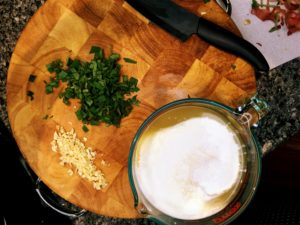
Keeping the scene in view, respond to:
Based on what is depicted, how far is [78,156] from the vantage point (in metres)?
0.92

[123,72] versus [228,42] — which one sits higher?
[228,42]

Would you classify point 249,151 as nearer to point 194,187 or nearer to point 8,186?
point 194,187

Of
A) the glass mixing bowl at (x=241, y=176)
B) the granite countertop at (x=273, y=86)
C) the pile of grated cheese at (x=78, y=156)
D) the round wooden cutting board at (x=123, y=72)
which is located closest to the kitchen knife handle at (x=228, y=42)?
the round wooden cutting board at (x=123, y=72)

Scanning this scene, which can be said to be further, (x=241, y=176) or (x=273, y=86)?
(x=273, y=86)

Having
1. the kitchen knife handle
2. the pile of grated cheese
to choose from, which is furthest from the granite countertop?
the pile of grated cheese

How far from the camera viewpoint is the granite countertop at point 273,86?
1.12m

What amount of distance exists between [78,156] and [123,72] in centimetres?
21

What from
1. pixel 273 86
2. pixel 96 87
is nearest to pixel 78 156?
Result: pixel 96 87

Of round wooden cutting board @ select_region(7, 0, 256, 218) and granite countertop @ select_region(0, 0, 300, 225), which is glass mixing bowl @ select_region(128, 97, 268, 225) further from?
granite countertop @ select_region(0, 0, 300, 225)

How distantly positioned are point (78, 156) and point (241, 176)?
14.2 inches

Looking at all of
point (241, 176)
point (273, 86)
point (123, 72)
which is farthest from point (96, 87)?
point (273, 86)

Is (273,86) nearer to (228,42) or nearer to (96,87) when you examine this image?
(228,42)

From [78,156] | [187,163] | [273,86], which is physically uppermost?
[273,86]

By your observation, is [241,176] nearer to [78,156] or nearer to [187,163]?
[187,163]
